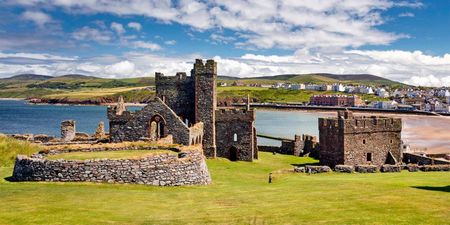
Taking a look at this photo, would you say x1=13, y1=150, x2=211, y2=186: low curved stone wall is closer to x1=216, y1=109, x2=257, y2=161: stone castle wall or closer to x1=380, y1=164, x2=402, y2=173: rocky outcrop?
x1=380, y1=164, x2=402, y2=173: rocky outcrop

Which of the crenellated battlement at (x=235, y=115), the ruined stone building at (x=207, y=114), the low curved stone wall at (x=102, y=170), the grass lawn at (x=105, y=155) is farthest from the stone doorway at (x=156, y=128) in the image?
the low curved stone wall at (x=102, y=170)

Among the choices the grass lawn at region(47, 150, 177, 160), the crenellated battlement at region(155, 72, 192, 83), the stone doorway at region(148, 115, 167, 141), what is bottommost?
the grass lawn at region(47, 150, 177, 160)

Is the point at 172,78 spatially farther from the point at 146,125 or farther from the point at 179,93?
the point at 146,125

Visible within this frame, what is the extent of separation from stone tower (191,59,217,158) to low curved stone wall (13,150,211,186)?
20039mm

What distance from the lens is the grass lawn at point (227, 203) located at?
47.4 ft

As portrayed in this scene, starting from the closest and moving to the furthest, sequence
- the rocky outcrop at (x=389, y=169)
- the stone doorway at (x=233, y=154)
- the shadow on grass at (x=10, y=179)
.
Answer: the shadow on grass at (x=10, y=179), the rocky outcrop at (x=389, y=169), the stone doorway at (x=233, y=154)

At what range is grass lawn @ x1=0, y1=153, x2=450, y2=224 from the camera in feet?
47.4

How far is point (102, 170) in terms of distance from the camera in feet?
72.2

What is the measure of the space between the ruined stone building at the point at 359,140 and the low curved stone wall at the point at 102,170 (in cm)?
2041

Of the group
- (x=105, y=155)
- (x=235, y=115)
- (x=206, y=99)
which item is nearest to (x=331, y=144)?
(x=235, y=115)

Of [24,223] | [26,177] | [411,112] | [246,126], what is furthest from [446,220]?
[411,112]

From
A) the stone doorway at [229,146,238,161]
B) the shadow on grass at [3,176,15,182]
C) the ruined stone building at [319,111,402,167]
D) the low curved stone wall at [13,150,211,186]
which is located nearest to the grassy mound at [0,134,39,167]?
the shadow on grass at [3,176,15,182]

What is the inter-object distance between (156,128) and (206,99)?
6023 mm

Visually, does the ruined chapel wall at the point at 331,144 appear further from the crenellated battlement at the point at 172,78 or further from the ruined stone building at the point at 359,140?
the crenellated battlement at the point at 172,78
